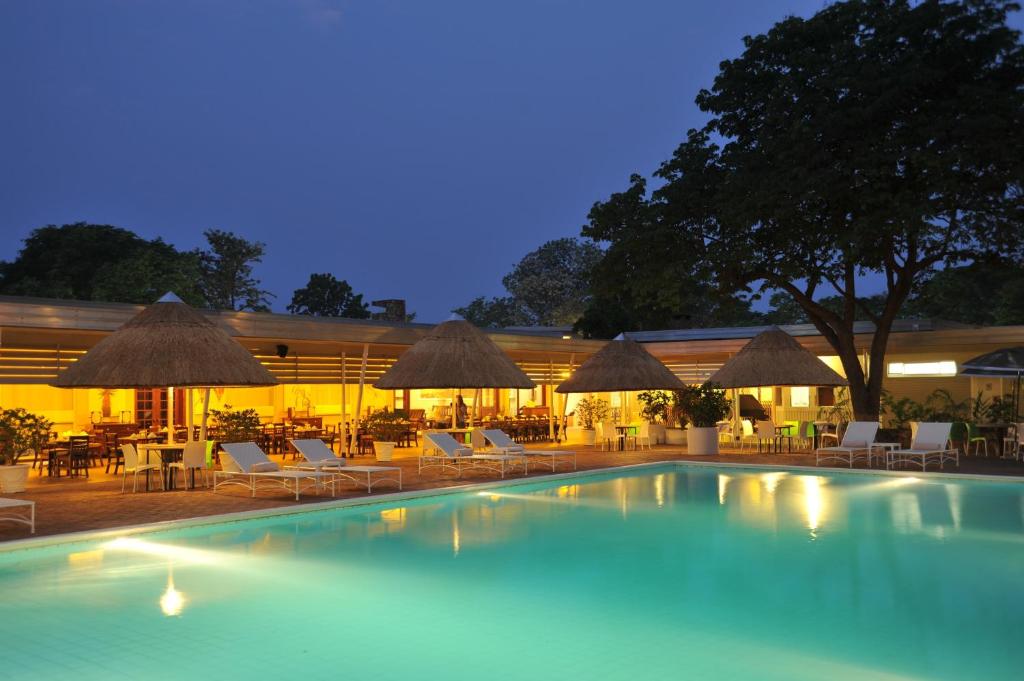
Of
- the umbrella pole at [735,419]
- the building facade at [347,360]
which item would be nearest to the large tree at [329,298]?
the building facade at [347,360]

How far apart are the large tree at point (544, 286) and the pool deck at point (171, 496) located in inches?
1405

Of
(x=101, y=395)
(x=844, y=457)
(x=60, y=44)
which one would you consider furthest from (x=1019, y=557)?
(x=60, y=44)

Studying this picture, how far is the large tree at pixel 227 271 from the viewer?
149 ft

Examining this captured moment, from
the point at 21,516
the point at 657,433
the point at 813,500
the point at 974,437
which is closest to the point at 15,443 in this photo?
the point at 21,516

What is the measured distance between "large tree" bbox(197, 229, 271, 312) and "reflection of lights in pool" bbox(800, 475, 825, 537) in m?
34.4

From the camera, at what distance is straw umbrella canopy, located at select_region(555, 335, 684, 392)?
20.8 m

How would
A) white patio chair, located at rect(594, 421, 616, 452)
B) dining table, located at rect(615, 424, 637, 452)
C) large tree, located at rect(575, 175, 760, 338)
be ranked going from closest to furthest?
1. white patio chair, located at rect(594, 421, 616, 452)
2. dining table, located at rect(615, 424, 637, 452)
3. large tree, located at rect(575, 175, 760, 338)

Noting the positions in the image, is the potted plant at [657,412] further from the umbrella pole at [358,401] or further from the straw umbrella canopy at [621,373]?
the umbrella pole at [358,401]

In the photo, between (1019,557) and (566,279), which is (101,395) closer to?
(1019,557)

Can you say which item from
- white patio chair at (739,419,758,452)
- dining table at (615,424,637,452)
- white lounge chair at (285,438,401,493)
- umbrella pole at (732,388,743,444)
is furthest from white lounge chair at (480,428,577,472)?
umbrella pole at (732,388,743,444)

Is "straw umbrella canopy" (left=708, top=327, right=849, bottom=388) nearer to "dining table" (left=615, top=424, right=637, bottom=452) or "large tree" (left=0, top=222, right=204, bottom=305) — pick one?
"dining table" (left=615, top=424, right=637, bottom=452)

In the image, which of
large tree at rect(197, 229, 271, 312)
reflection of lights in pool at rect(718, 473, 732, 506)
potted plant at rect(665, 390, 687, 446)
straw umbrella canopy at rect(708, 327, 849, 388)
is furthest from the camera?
large tree at rect(197, 229, 271, 312)

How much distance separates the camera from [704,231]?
2200 cm

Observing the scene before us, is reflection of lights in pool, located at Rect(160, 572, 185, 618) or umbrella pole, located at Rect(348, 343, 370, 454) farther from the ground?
umbrella pole, located at Rect(348, 343, 370, 454)
